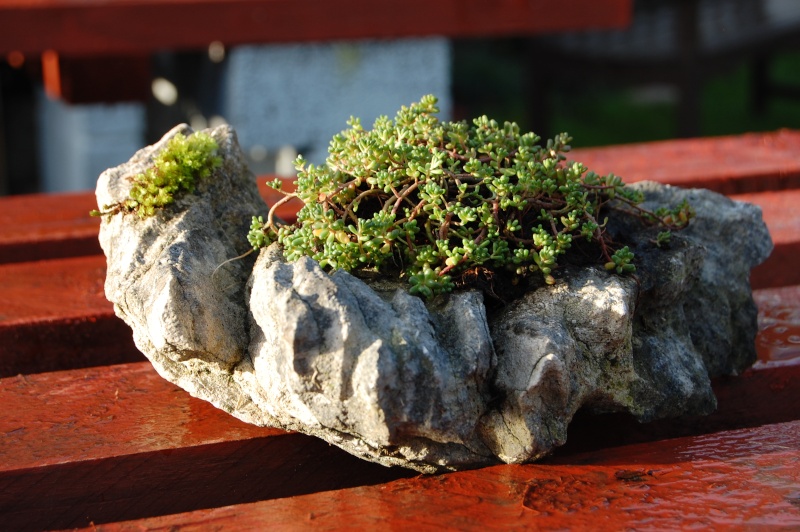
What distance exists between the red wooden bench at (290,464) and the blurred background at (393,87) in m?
2.31

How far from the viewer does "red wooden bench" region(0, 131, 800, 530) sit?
1413 millimetres

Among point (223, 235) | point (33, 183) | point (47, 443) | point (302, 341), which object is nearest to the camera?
point (302, 341)

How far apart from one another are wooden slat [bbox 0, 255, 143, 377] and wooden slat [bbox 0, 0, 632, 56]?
6.24 feet

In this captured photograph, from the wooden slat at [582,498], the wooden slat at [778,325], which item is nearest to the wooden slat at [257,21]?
the wooden slat at [778,325]

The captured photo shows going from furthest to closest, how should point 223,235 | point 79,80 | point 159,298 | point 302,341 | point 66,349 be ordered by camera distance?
point 79,80 < point 66,349 < point 223,235 < point 159,298 < point 302,341

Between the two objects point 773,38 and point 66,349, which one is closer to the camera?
point 66,349

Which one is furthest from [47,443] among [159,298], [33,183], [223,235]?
[33,183]

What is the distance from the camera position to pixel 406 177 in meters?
1.64

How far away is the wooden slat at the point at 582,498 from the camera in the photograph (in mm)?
1372

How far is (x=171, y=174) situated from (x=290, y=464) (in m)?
0.59

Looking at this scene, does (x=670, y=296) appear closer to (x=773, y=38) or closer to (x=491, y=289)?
(x=491, y=289)

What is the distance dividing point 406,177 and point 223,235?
391 mm

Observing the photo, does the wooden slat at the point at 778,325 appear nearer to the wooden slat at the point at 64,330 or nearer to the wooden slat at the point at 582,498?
the wooden slat at the point at 64,330

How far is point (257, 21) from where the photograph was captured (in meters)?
3.96
